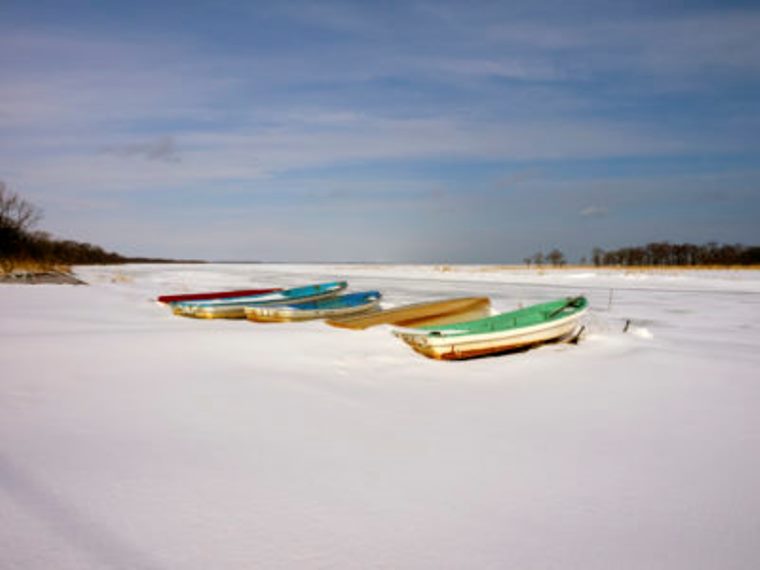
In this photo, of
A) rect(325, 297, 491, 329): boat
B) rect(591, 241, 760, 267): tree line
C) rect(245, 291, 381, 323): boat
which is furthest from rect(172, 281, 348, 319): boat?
rect(591, 241, 760, 267): tree line

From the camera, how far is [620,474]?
340 centimetres

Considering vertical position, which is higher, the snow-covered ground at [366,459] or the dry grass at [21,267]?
the dry grass at [21,267]

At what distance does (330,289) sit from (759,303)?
13666 mm

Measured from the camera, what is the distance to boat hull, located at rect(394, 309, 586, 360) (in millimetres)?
6707

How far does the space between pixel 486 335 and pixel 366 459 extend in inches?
149

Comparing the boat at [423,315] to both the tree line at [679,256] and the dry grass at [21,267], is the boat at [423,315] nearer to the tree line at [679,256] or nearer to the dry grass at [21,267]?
the dry grass at [21,267]

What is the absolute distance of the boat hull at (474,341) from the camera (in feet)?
22.0

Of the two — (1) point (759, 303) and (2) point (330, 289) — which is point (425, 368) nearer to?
(2) point (330, 289)

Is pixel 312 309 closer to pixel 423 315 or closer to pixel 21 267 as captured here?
pixel 423 315

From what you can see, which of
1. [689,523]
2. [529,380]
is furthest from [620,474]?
[529,380]

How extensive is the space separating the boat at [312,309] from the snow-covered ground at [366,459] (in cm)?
294

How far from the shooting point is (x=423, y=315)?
400 inches

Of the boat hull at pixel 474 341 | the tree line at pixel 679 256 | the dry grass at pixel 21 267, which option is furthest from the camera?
the tree line at pixel 679 256

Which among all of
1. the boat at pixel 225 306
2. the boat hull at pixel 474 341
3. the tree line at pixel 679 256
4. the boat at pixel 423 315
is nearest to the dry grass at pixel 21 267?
the boat at pixel 225 306
